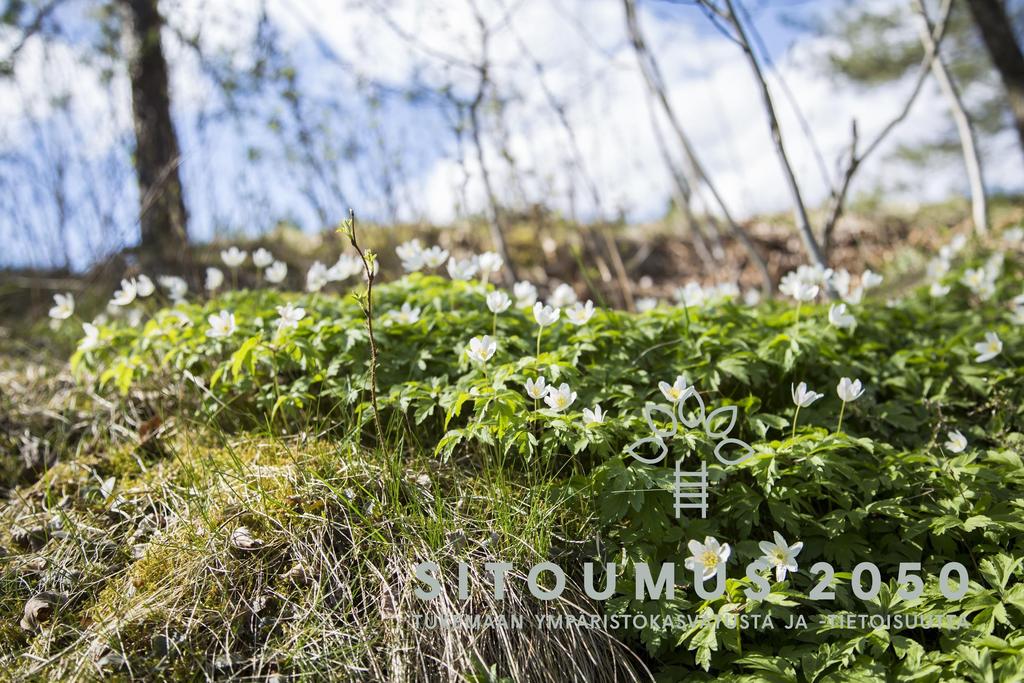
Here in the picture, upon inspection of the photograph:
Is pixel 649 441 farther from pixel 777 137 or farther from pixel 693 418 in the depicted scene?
pixel 777 137

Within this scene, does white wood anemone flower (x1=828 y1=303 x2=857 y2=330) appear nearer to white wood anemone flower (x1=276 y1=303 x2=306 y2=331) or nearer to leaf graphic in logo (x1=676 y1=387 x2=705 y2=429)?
leaf graphic in logo (x1=676 y1=387 x2=705 y2=429)

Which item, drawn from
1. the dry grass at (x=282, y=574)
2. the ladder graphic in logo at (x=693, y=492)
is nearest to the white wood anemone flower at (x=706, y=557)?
the ladder graphic in logo at (x=693, y=492)

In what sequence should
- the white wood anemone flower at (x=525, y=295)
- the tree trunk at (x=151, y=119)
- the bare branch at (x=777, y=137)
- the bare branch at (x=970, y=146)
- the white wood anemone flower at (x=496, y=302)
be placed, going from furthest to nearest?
the tree trunk at (x=151, y=119)
the bare branch at (x=970, y=146)
the bare branch at (x=777, y=137)
the white wood anemone flower at (x=525, y=295)
the white wood anemone flower at (x=496, y=302)

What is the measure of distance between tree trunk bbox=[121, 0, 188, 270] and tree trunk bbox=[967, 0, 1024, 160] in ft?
29.2

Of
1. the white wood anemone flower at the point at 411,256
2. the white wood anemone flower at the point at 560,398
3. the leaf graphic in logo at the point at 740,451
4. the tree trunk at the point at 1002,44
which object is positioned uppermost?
the tree trunk at the point at 1002,44

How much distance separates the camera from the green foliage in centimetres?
224

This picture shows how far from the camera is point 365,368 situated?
Result: 3.02m

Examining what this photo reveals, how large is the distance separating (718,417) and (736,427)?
184 millimetres

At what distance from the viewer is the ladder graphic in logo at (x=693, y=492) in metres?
2.50

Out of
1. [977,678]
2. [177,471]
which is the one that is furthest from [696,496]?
[177,471]

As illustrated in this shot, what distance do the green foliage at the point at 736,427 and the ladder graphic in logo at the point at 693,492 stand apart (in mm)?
46

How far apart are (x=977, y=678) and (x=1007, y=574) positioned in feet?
→ 1.43

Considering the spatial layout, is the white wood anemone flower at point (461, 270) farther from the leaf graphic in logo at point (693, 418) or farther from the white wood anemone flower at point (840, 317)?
the white wood anemone flower at point (840, 317)

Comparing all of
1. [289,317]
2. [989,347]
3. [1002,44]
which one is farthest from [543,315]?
[1002,44]
